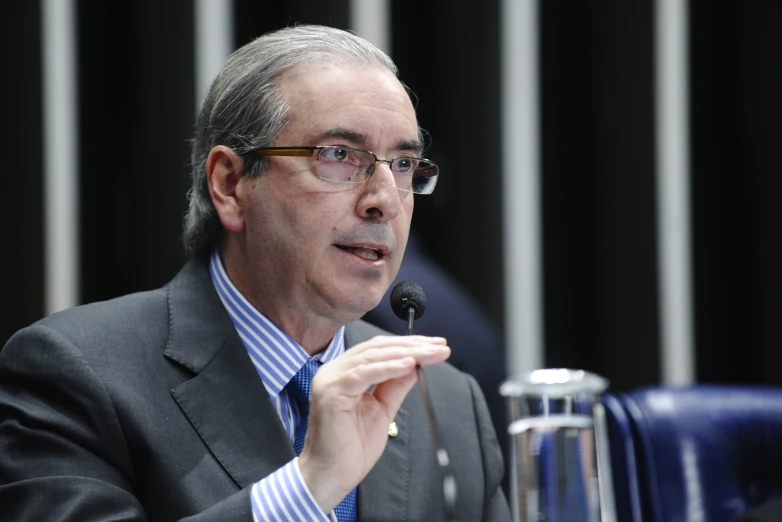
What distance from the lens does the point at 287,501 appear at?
119 cm

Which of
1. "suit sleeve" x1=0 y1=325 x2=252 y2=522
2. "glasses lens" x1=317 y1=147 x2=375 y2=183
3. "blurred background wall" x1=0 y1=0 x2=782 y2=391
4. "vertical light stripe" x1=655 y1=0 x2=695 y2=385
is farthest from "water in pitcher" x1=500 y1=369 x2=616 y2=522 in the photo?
"vertical light stripe" x1=655 y1=0 x2=695 y2=385

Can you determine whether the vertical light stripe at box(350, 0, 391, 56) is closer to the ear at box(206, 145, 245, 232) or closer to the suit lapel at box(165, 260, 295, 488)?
the ear at box(206, 145, 245, 232)

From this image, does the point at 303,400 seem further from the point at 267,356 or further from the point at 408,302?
the point at 408,302

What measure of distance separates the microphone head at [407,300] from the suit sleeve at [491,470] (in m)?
0.46

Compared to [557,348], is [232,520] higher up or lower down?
higher up

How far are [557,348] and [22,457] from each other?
7.47ft

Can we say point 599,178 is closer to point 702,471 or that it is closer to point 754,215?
point 754,215

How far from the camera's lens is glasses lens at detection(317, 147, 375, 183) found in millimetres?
1442

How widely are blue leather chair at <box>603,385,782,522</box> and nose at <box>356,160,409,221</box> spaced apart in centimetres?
51

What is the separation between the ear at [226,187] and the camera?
1539 millimetres

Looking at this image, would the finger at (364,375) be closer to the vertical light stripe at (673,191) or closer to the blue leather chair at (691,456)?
the blue leather chair at (691,456)

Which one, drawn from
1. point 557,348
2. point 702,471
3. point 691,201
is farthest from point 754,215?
point 702,471

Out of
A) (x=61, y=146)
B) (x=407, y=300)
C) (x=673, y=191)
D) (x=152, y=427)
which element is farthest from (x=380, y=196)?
(x=673, y=191)

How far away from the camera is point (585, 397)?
109 centimetres
